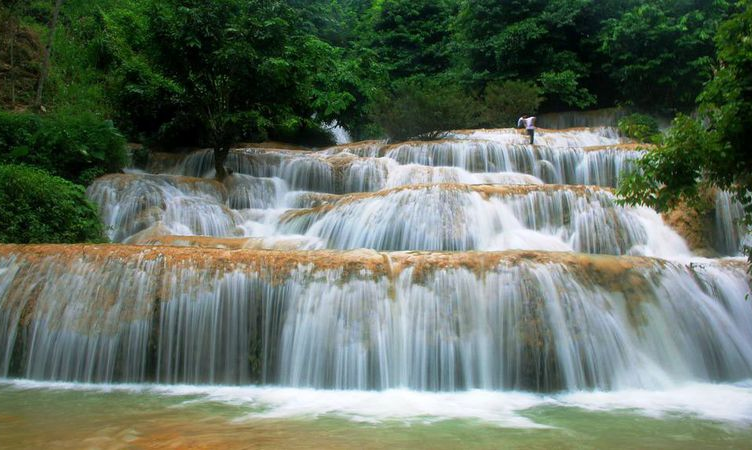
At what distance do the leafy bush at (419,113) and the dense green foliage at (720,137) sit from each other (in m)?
13.0

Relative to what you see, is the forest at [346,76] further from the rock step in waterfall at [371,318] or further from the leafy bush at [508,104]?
the rock step in waterfall at [371,318]

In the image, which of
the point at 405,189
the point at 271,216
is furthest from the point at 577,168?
the point at 271,216

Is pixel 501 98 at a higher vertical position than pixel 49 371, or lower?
higher

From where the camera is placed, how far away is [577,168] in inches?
580

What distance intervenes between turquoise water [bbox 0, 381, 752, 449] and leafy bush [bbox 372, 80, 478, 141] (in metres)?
12.8

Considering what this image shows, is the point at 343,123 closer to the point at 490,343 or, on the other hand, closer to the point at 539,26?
the point at 539,26

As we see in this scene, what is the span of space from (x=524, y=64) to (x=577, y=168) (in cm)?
1175

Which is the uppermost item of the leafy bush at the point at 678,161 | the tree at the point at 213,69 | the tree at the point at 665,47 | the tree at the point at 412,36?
the tree at the point at 412,36

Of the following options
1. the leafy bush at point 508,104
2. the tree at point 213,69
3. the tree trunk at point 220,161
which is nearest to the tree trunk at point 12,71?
the tree at point 213,69

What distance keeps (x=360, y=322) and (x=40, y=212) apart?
6190mm

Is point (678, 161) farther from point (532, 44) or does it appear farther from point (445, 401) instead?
point (532, 44)

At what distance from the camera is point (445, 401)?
6.30 meters

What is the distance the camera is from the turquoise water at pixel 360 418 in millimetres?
4699

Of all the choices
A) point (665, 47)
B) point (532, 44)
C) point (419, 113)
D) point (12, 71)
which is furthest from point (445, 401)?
point (532, 44)
